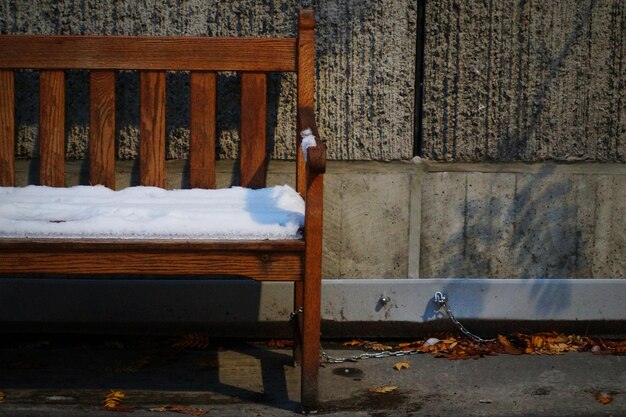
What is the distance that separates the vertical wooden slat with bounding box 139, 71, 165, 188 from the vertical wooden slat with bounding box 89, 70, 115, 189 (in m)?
0.12

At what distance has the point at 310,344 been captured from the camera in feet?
9.75

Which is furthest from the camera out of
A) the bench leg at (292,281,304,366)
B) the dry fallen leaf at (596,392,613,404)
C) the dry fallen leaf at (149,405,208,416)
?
the bench leg at (292,281,304,366)

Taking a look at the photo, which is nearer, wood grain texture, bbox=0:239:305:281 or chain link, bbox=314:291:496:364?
wood grain texture, bbox=0:239:305:281

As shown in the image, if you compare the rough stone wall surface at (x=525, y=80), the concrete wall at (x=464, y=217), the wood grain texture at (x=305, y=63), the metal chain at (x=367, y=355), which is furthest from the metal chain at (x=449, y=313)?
the wood grain texture at (x=305, y=63)

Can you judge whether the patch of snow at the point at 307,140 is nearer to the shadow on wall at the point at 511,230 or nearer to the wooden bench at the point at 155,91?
the wooden bench at the point at 155,91

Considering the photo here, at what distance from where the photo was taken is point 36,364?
3525 mm

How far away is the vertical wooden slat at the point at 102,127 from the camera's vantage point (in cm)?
360

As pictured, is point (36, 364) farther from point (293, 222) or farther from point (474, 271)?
point (474, 271)

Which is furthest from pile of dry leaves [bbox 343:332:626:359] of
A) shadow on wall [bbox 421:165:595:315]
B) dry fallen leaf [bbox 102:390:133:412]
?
dry fallen leaf [bbox 102:390:133:412]

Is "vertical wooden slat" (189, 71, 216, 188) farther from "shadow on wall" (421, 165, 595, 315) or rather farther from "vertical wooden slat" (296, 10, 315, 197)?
"shadow on wall" (421, 165, 595, 315)

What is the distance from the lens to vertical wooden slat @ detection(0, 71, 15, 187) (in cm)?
359

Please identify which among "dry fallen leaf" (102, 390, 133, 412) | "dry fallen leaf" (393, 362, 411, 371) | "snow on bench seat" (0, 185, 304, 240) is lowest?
"dry fallen leaf" (102, 390, 133, 412)

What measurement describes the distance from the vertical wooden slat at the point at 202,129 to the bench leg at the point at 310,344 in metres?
0.91

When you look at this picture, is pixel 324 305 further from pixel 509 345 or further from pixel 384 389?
pixel 509 345
